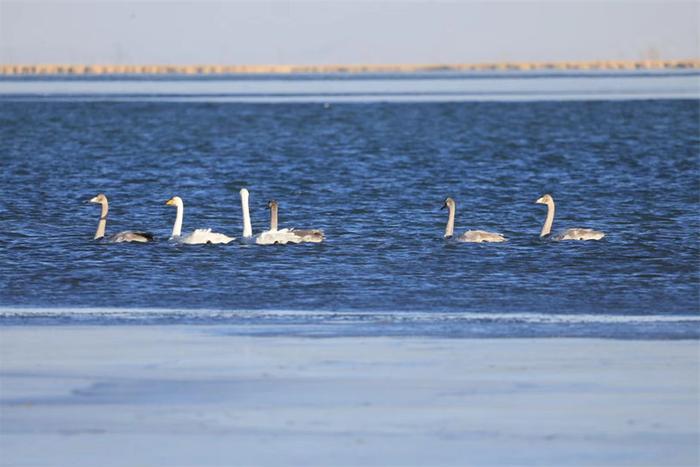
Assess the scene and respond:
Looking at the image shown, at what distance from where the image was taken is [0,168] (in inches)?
1384

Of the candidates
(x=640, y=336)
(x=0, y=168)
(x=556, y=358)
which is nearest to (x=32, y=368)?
(x=556, y=358)

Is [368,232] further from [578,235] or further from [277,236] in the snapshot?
[578,235]

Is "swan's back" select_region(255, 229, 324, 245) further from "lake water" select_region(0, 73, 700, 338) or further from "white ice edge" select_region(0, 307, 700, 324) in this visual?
"white ice edge" select_region(0, 307, 700, 324)

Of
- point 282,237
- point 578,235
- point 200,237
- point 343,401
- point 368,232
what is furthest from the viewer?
point 368,232

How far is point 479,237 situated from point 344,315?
19.4 ft

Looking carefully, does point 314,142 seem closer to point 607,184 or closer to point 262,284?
point 607,184

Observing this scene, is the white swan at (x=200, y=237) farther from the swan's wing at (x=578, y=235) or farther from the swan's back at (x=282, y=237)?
the swan's wing at (x=578, y=235)

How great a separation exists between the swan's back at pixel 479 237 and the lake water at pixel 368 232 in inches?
9.0

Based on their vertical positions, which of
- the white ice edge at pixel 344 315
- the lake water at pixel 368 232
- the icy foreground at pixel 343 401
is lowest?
the lake water at pixel 368 232

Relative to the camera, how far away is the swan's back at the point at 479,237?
19.0 metres

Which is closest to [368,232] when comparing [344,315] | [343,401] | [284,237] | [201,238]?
[284,237]

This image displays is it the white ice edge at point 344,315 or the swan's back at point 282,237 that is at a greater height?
the white ice edge at point 344,315

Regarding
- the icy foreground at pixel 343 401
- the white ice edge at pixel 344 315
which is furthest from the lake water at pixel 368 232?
the icy foreground at pixel 343 401

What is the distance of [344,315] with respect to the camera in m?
13.3
